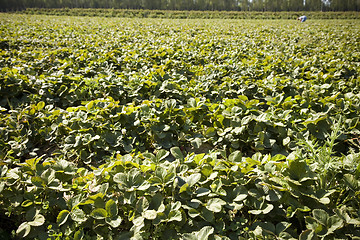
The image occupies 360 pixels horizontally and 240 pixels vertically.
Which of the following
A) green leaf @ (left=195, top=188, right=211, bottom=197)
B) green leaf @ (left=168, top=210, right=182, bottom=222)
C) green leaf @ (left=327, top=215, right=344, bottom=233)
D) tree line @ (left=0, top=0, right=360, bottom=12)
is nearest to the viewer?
green leaf @ (left=327, top=215, right=344, bottom=233)

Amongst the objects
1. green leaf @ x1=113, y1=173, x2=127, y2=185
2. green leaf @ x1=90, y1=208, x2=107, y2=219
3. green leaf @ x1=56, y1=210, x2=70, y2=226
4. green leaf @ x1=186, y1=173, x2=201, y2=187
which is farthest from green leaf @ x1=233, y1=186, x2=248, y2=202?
green leaf @ x1=56, y1=210, x2=70, y2=226

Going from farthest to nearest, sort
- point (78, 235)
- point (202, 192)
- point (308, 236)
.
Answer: point (202, 192) < point (78, 235) < point (308, 236)

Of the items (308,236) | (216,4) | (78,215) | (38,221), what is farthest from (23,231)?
(216,4)

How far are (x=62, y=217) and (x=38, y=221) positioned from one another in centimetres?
18

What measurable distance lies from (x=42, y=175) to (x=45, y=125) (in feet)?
4.80

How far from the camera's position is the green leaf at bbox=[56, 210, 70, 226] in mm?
1562

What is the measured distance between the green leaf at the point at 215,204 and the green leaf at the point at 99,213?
703mm

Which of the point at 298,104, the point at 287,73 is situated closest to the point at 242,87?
the point at 298,104

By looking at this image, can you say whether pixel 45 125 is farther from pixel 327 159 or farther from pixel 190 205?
pixel 327 159

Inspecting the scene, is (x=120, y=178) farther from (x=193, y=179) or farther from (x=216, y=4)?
(x=216, y=4)

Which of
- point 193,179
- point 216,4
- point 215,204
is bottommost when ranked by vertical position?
point 215,204

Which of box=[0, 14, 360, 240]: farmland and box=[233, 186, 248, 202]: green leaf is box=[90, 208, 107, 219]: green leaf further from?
box=[233, 186, 248, 202]: green leaf

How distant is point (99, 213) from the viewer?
5.03 feet

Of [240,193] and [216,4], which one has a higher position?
[216,4]
